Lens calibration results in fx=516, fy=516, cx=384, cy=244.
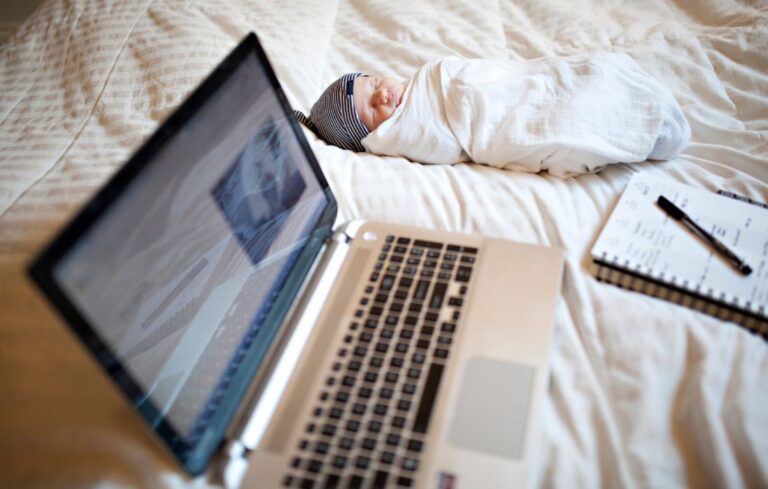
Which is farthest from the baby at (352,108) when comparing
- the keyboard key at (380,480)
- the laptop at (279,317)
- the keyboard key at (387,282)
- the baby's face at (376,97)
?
the keyboard key at (380,480)

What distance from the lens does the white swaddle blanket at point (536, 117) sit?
0.86 metres

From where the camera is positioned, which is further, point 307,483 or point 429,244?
point 429,244

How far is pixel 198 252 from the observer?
1.90ft

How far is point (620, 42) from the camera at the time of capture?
109 cm

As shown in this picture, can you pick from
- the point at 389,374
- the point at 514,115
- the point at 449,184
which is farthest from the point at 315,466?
the point at 514,115

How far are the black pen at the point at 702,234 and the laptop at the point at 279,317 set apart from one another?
0.22m

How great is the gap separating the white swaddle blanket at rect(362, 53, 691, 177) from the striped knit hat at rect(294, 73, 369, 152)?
47mm

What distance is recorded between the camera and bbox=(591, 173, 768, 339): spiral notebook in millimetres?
669

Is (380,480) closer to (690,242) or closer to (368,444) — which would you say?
(368,444)

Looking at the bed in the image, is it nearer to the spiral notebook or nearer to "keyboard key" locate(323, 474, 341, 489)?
the spiral notebook

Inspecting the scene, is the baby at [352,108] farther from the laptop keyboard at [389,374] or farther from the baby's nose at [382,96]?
the laptop keyboard at [389,374]

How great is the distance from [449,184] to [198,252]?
451 mm

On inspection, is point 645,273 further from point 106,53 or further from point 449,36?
point 106,53

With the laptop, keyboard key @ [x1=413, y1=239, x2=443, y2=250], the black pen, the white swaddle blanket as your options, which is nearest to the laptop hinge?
the laptop
